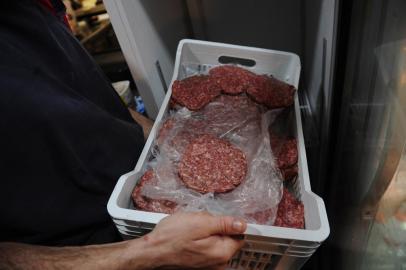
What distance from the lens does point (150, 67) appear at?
1107 mm

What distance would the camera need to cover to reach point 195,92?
0.97 metres

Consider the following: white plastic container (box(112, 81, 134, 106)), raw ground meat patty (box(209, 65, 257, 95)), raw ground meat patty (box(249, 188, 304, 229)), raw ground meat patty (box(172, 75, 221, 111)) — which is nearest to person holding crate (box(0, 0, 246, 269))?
raw ground meat patty (box(249, 188, 304, 229))

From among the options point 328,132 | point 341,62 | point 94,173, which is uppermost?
point 341,62

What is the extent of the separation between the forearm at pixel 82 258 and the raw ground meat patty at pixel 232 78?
579 millimetres

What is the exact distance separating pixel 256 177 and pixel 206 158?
0.14m

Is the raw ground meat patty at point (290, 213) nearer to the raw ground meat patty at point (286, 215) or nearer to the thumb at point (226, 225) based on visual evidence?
the raw ground meat patty at point (286, 215)

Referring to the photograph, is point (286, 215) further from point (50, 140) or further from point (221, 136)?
point (50, 140)

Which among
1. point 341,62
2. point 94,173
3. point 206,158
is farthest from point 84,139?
point 341,62

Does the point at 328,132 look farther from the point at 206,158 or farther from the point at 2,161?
the point at 2,161

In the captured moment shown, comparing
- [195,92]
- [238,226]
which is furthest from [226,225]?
[195,92]

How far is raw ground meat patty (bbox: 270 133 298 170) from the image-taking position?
79cm

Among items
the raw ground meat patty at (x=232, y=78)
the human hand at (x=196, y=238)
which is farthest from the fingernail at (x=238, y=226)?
the raw ground meat patty at (x=232, y=78)

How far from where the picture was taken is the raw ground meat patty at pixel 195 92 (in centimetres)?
95

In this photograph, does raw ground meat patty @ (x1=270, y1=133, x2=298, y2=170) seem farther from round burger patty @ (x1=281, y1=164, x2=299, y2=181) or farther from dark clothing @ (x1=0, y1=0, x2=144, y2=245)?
dark clothing @ (x1=0, y1=0, x2=144, y2=245)
